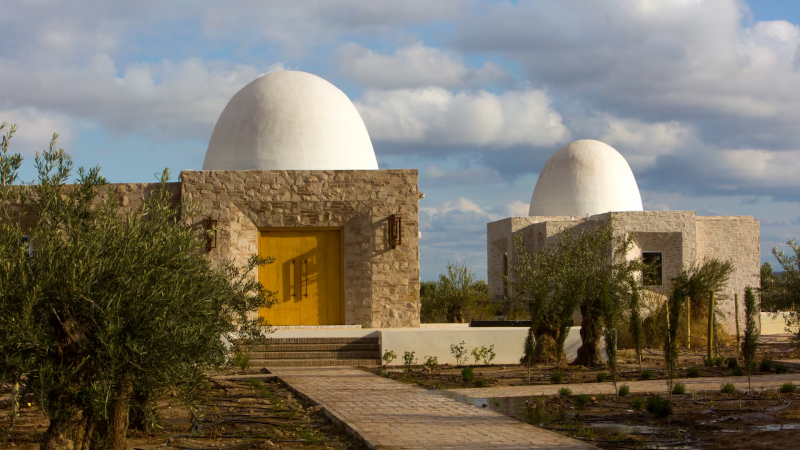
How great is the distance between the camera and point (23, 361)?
5.48 meters

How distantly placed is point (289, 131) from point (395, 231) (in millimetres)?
4397

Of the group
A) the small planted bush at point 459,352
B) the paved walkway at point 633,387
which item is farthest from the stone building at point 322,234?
the paved walkway at point 633,387

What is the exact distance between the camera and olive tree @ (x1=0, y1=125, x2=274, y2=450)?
544 centimetres

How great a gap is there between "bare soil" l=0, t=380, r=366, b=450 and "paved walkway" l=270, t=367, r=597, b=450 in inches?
10.5

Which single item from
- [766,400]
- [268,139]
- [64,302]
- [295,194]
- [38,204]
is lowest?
[766,400]

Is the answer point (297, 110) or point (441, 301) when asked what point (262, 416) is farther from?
point (441, 301)

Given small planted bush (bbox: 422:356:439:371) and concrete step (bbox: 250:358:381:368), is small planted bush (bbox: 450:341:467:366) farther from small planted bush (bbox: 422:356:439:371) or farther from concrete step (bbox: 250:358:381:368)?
concrete step (bbox: 250:358:381:368)

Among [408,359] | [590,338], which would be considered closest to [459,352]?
[408,359]

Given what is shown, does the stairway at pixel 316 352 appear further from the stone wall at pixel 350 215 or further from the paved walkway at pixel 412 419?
the paved walkway at pixel 412 419

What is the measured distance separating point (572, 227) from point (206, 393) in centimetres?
1621

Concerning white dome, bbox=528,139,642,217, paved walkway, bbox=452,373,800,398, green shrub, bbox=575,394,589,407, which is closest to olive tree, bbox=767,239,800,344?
paved walkway, bbox=452,373,800,398

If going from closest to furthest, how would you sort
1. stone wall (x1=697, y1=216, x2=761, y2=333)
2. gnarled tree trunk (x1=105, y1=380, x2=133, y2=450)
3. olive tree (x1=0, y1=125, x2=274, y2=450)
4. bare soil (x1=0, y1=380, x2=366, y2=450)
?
olive tree (x1=0, y1=125, x2=274, y2=450) < gnarled tree trunk (x1=105, y1=380, x2=133, y2=450) < bare soil (x1=0, y1=380, x2=366, y2=450) < stone wall (x1=697, y1=216, x2=761, y2=333)

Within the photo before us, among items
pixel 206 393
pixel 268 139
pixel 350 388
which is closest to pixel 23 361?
pixel 206 393

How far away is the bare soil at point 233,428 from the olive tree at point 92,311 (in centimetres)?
60
